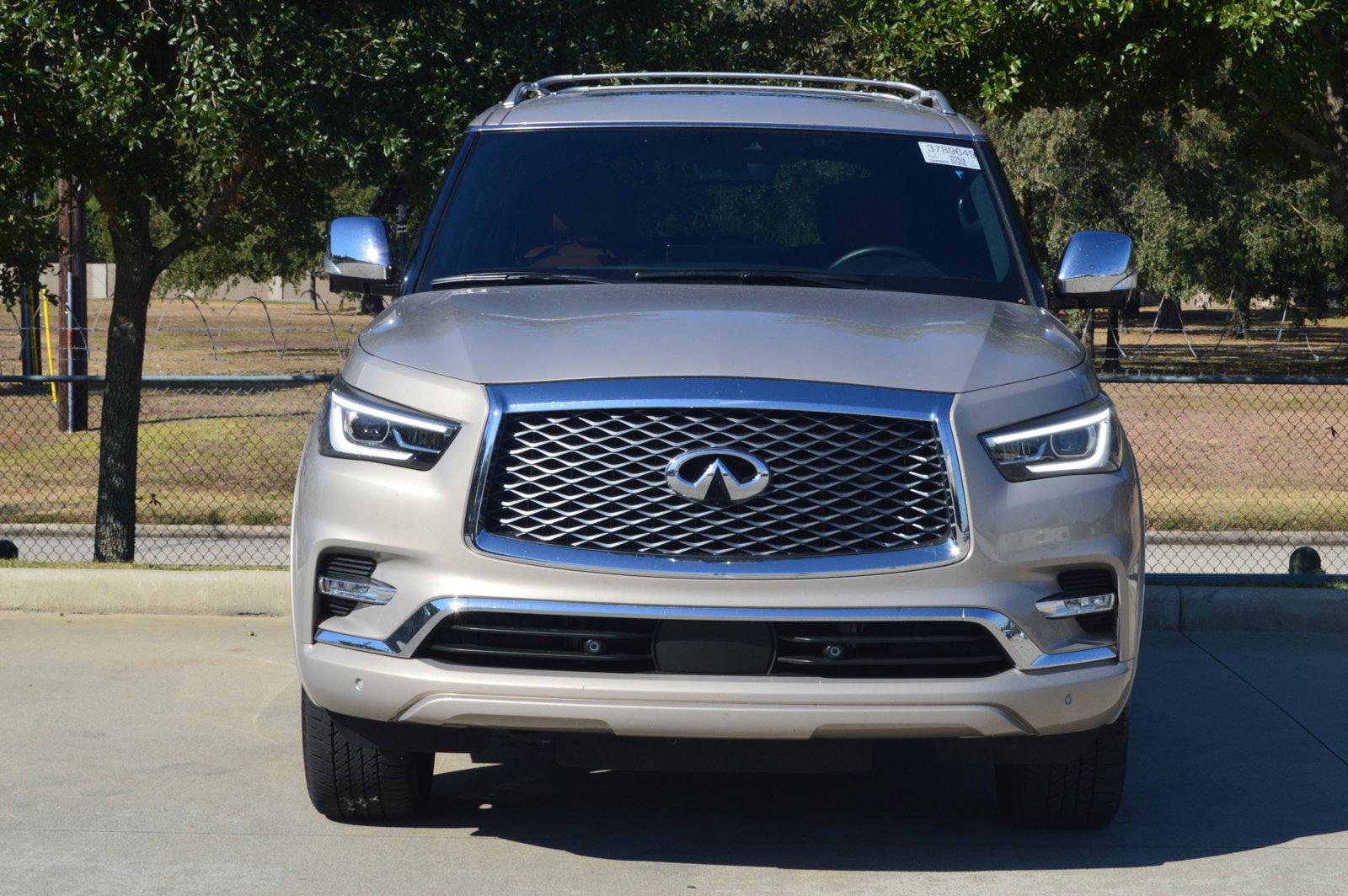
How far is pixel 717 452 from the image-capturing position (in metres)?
3.86

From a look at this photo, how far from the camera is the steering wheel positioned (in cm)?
504

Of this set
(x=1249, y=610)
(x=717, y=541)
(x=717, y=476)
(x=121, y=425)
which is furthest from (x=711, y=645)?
(x=121, y=425)

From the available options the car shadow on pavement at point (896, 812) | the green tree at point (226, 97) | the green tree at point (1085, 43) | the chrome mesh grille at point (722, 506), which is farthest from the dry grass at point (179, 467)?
the chrome mesh grille at point (722, 506)

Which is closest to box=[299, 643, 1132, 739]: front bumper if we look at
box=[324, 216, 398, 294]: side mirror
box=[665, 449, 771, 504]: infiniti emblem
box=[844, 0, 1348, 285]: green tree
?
box=[665, 449, 771, 504]: infiniti emblem

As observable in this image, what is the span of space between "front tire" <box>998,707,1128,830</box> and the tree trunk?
719 centimetres

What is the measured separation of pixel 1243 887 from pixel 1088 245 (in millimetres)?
2112

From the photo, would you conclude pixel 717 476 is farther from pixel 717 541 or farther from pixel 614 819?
pixel 614 819

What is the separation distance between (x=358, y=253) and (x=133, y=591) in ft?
10.3

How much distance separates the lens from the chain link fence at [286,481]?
1190 centimetres

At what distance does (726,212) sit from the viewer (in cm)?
522

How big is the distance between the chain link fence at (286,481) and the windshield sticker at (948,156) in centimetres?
303

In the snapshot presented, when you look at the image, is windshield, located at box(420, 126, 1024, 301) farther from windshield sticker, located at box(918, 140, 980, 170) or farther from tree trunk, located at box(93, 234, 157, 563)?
tree trunk, located at box(93, 234, 157, 563)

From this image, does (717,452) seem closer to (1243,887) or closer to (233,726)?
(1243,887)

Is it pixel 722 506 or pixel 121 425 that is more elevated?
pixel 722 506
